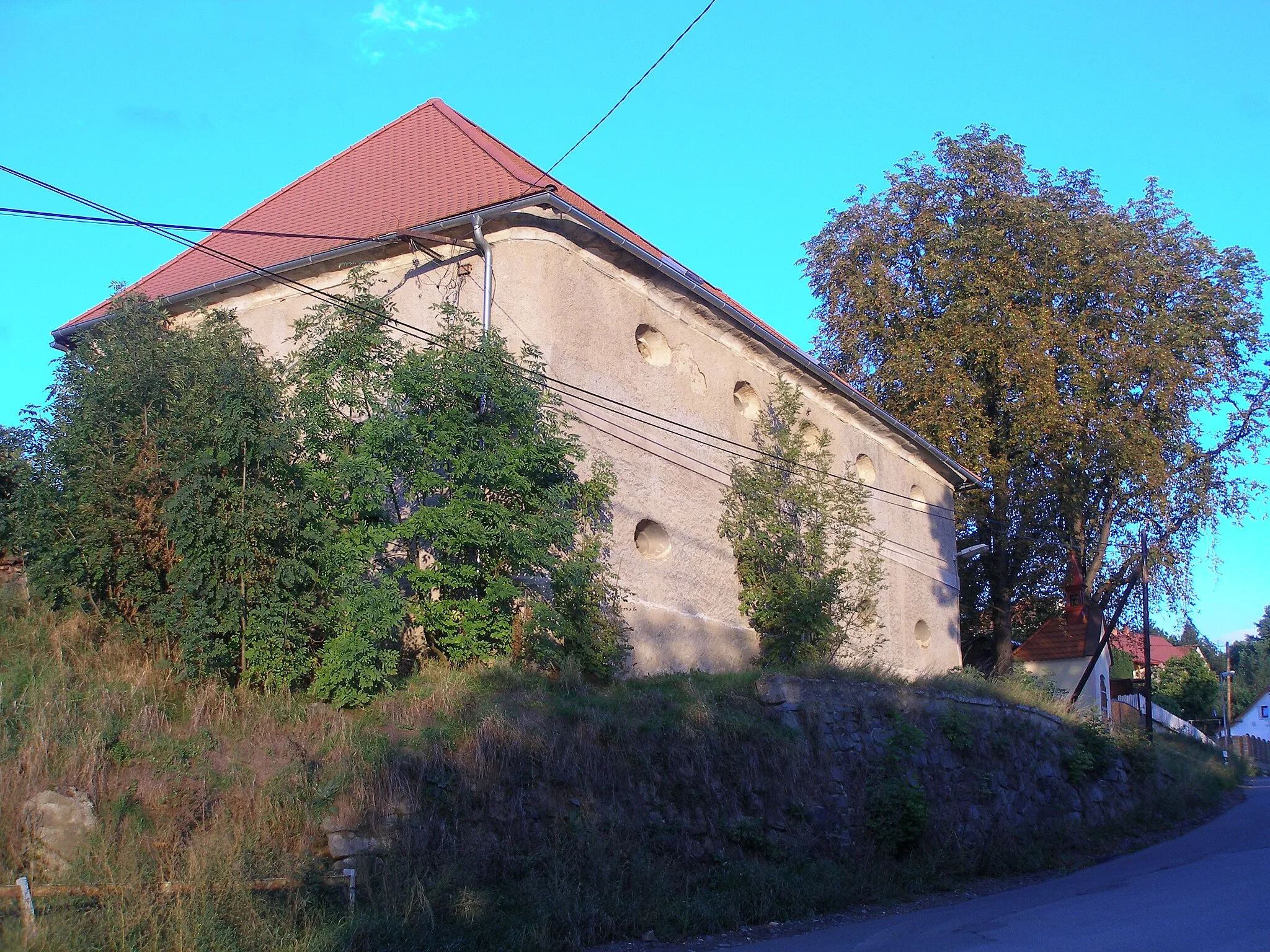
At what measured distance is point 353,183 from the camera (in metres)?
17.0

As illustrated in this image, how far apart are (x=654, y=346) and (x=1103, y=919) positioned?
9.44 meters

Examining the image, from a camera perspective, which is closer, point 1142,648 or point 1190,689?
point 1142,648

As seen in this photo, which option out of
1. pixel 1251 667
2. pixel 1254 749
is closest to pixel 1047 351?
pixel 1254 749

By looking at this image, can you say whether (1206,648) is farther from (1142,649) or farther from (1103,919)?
(1103,919)

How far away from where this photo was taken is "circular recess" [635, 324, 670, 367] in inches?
623

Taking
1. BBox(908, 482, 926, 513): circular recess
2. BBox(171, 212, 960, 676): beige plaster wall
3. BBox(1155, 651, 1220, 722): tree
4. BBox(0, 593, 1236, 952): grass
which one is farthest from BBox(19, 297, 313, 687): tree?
BBox(1155, 651, 1220, 722): tree

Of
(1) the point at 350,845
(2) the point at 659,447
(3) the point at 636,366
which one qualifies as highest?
(3) the point at 636,366

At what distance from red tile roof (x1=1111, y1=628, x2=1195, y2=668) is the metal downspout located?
2108cm

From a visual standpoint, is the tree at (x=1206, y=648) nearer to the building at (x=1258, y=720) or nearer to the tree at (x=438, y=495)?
the building at (x=1258, y=720)

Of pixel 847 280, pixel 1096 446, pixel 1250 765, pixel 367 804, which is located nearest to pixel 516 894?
pixel 367 804

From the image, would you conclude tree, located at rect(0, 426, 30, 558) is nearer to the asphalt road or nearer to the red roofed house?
the asphalt road

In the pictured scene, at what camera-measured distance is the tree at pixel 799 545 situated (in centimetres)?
1645

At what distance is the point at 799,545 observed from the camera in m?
17.6

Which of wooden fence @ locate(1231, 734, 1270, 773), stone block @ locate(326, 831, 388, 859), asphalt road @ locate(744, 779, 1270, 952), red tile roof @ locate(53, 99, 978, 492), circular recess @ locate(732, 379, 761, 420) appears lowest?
wooden fence @ locate(1231, 734, 1270, 773)
